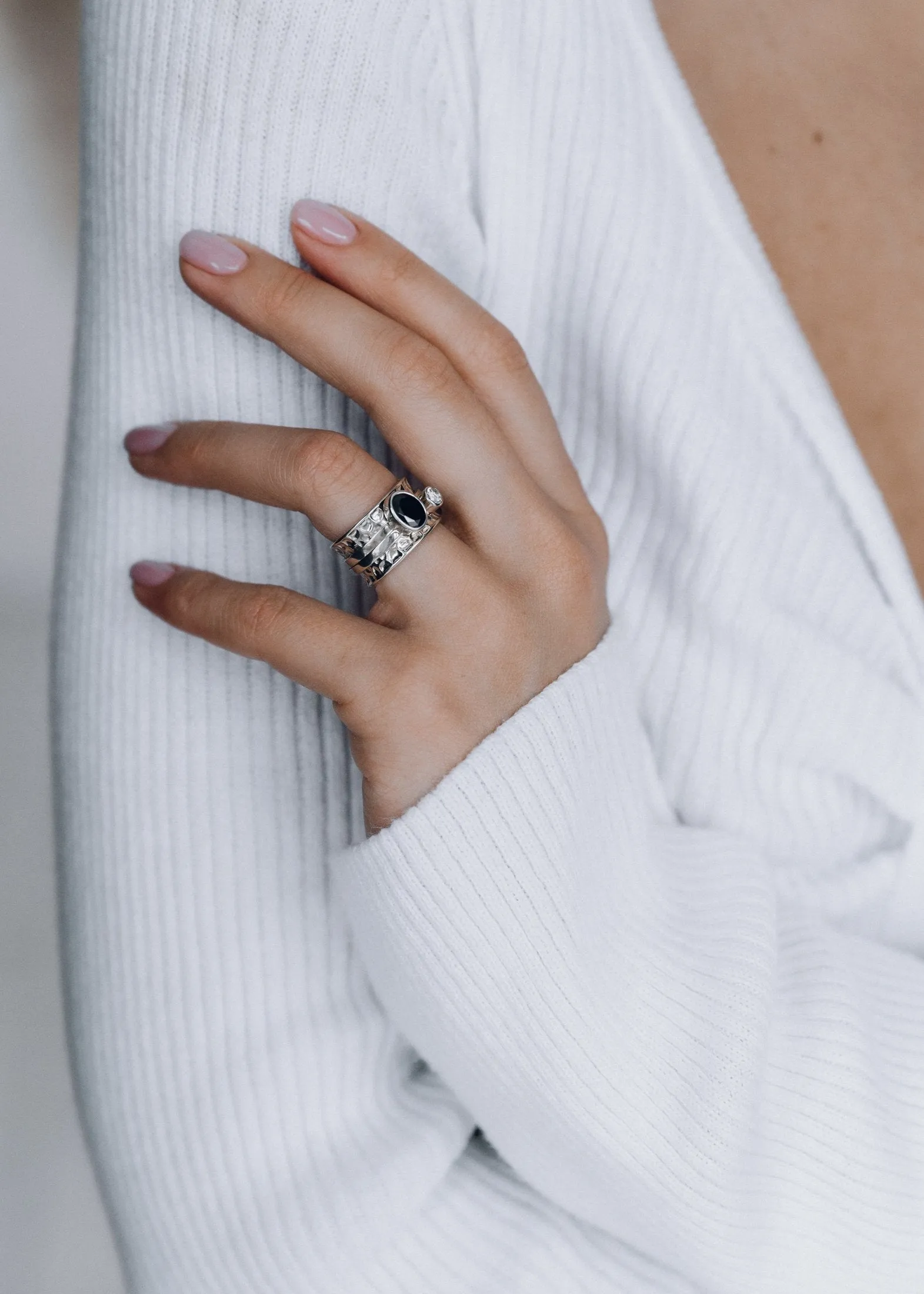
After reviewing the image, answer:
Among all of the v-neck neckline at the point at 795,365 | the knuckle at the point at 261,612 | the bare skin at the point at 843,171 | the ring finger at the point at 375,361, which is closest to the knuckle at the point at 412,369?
the ring finger at the point at 375,361

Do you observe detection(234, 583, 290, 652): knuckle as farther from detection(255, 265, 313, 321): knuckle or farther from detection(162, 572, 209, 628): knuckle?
detection(255, 265, 313, 321): knuckle

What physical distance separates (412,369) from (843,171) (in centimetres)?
50

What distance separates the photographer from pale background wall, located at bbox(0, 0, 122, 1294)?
2.48ft

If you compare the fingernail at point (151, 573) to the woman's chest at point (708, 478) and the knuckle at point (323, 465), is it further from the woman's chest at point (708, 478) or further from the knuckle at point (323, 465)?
the woman's chest at point (708, 478)

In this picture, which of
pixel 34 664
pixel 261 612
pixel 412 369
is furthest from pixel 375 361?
pixel 34 664

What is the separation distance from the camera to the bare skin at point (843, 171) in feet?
2.49

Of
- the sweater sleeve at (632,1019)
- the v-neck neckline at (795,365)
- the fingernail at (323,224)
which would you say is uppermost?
the fingernail at (323,224)

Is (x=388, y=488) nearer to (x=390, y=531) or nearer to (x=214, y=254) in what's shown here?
→ (x=390, y=531)

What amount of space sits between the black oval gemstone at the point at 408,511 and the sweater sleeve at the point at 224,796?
101 mm

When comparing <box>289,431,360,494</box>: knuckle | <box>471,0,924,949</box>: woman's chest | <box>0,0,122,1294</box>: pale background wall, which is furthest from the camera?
<box>0,0,122,1294</box>: pale background wall

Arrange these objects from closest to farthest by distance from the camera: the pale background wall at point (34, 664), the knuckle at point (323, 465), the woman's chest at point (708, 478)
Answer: the knuckle at point (323, 465) < the woman's chest at point (708, 478) < the pale background wall at point (34, 664)

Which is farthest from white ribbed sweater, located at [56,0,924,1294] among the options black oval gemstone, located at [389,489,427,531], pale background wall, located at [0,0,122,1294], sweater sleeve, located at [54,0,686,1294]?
pale background wall, located at [0,0,122,1294]

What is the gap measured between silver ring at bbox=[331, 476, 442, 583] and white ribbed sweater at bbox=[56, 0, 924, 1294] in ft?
0.29

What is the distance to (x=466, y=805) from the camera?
1.63 ft
